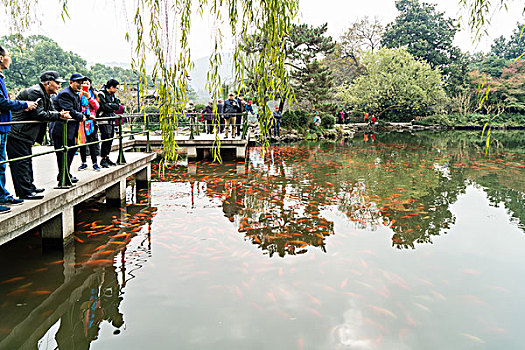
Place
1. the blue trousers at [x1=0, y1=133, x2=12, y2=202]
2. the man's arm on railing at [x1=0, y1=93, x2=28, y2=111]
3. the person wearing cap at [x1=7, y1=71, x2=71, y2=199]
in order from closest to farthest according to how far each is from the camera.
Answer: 1. the man's arm on railing at [x1=0, y1=93, x2=28, y2=111]
2. the blue trousers at [x1=0, y1=133, x2=12, y2=202]
3. the person wearing cap at [x1=7, y1=71, x2=71, y2=199]

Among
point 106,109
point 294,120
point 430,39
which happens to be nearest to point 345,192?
point 106,109

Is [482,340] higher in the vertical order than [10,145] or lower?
lower

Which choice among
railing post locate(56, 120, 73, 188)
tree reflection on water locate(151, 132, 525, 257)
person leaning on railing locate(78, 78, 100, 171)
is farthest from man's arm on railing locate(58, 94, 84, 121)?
tree reflection on water locate(151, 132, 525, 257)

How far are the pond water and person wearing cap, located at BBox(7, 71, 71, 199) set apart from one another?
0.91 metres

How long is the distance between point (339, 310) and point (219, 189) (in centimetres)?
556

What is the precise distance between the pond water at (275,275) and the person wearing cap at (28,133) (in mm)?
909

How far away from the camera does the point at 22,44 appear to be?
3.58 m

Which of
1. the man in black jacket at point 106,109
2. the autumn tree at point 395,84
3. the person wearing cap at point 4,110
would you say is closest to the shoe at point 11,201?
the person wearing cap at point 4,110

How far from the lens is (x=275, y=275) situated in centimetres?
435

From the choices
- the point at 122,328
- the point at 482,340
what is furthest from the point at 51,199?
the point at 482,340

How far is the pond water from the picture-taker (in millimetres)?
3260

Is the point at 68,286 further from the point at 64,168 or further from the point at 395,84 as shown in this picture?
the point at 395,84

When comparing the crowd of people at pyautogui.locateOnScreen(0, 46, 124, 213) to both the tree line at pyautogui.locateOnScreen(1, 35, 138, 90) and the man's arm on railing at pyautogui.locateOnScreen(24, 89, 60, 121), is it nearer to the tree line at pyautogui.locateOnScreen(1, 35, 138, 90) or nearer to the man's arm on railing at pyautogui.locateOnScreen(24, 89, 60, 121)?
the man's arm on railing at pyautogui.locateOnScreen(24, 89, 60, 121)

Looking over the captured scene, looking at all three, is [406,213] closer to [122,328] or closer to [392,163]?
[122,328]
